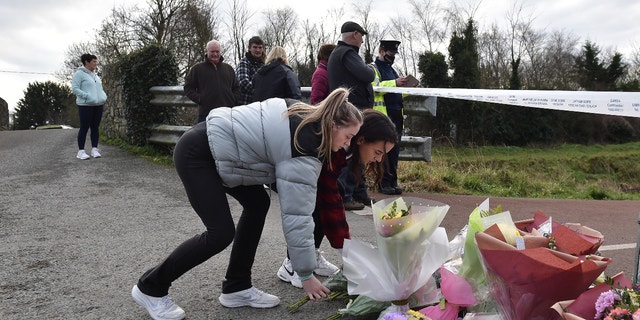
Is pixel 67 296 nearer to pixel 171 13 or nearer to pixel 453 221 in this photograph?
pixel 453 221

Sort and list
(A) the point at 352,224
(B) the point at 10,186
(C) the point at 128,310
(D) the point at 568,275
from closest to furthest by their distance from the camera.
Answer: (D) the point at 568,275 → (C) the point at 128,310 → (A) the point at 352,224 → (B) the point at 10,186

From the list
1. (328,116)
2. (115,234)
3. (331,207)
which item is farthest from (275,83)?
(328,116)

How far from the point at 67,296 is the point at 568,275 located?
2.73 m

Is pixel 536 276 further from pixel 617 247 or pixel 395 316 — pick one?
pixel 617 247

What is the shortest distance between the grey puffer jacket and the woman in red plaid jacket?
10.9 inches

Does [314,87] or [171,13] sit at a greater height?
[171,13]

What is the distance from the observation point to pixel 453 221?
543 cm

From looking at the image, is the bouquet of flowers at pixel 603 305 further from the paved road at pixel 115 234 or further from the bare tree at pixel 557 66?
the bare tree at pixel 557 66

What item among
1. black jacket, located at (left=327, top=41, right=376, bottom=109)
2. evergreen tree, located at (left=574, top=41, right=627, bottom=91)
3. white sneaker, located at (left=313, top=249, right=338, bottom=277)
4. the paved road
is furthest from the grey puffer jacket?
evergreen tree, located at (left=574, top=41, right=627, bottom=91)

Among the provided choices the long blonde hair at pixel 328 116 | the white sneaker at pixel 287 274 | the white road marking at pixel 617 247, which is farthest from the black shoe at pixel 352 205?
the long blonde hair at pixel 328 116

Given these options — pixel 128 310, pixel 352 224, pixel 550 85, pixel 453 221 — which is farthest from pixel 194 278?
pixel 550 85

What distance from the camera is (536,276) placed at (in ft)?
6.60

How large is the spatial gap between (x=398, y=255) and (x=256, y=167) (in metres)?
0.83

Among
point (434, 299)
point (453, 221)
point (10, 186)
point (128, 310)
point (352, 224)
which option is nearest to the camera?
point (434, 299)
